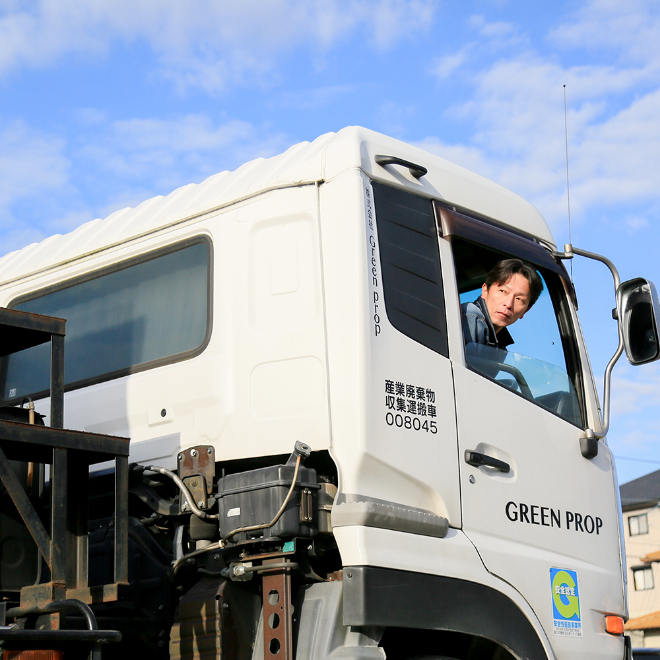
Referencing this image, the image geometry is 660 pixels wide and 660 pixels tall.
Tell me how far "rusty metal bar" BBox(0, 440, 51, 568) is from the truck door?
5.40 feet

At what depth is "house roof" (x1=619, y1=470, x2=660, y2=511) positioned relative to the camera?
41250 mm

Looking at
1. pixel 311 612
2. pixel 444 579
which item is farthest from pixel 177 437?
pixel 444 579

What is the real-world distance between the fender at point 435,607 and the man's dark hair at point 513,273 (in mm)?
1539

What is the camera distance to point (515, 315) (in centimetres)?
454

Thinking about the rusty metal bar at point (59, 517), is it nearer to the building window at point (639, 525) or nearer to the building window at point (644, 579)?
the building window at point (644, 579)

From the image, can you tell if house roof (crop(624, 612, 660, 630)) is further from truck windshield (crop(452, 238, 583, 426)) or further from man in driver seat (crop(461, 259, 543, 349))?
man in driver seat (crop(461, 259, 543, 349))

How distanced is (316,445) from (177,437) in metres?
0.71

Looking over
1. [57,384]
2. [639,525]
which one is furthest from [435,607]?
[639,525]

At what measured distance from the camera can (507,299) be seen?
4.51 metres

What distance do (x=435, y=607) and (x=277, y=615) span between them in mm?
597

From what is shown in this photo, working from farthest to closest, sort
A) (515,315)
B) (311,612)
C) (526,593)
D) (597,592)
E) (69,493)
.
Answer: (515,315)
(597,592)
(526,593)
(311,612)
(69,493)

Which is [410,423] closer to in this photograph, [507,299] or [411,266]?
[411,266]

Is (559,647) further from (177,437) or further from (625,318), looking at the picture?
(177,437)

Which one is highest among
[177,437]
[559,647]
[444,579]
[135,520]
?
[177,437]
